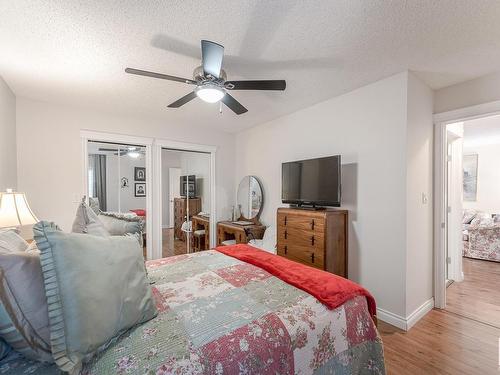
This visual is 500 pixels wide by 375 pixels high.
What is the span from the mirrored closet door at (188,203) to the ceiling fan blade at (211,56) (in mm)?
2803

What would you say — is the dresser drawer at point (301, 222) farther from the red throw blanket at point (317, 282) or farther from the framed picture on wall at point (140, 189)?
the framed picture on wall at point (140, 189)

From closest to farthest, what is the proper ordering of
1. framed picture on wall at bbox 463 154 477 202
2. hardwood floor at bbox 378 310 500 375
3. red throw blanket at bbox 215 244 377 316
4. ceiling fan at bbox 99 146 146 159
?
1. red throw blanket at bbox 215 244 377 316
2. hardwood floor at bbox 378 310 500 375
3. ceiling fan at bbox 99 146 146 159
4. framed picture on wall at bbox 463 154 477 202

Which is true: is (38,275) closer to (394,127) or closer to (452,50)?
(394,127)

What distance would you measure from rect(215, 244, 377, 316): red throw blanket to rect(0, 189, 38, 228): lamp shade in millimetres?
1782

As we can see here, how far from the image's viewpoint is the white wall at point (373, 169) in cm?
229

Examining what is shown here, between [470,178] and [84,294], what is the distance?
7943 millimetres

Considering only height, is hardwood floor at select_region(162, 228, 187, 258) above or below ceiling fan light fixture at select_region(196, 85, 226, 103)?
below

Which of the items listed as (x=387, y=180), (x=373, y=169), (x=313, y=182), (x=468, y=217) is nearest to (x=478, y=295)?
(x=387, y=180)

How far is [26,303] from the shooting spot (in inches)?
32.7

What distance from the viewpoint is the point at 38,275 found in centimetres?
87

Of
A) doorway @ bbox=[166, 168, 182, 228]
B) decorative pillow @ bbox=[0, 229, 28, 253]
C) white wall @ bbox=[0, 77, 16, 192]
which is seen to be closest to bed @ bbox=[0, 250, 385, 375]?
decorative pillow @ bbox=[0, 229, 28, 253]

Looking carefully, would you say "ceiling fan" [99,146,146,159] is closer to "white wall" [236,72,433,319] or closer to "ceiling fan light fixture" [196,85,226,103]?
"ceiling fan light fixture" [196,85,226,103]

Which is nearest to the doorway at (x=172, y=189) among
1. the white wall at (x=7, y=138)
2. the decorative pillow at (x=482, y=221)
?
the white wall at (x=7, y=138)

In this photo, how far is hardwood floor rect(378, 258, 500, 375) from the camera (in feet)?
5.88
